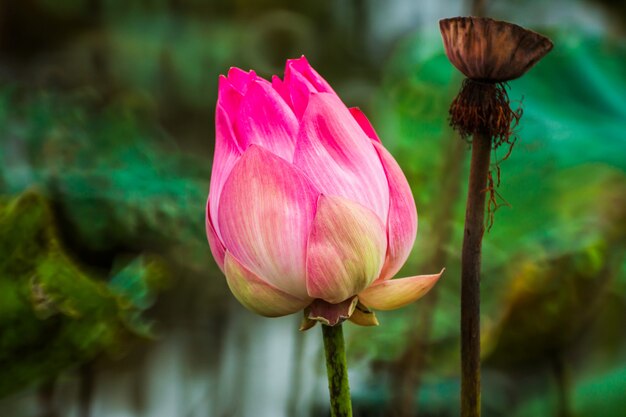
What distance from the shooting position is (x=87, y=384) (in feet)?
3.28

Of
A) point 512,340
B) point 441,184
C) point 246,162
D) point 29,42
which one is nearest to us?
point 246,162

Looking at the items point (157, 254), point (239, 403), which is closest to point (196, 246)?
point (157, 254)

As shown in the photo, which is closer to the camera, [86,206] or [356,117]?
[356,117]

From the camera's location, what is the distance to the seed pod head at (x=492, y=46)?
188 millimetres

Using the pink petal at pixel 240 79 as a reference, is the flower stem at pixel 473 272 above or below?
below

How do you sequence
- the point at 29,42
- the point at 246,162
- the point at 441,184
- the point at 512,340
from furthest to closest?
the point at 29,42 < the point at 512,340 < the point at 441,184 < the point at 246,162

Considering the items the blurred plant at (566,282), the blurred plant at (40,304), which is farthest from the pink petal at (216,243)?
the blurred plant at (566,282)

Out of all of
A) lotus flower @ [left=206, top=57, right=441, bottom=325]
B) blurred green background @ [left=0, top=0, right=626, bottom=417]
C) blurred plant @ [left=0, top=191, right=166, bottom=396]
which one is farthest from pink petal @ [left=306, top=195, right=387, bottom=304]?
blurred green background @ [left=0, top=0, right=626, bottom=417]

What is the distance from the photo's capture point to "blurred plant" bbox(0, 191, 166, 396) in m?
0.47

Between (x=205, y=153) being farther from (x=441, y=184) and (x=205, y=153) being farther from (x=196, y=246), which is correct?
(x=441, y=184)

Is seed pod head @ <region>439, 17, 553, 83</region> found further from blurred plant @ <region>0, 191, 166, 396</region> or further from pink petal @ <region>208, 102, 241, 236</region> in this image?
blurred plant @ <region>0, 191, 166, 396</region>

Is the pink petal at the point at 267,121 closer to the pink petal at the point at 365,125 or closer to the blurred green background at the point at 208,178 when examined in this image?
the pink petal at the point at 365,125

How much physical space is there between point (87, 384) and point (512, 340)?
1.64ft

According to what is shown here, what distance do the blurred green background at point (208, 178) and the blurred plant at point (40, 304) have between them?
3cm
